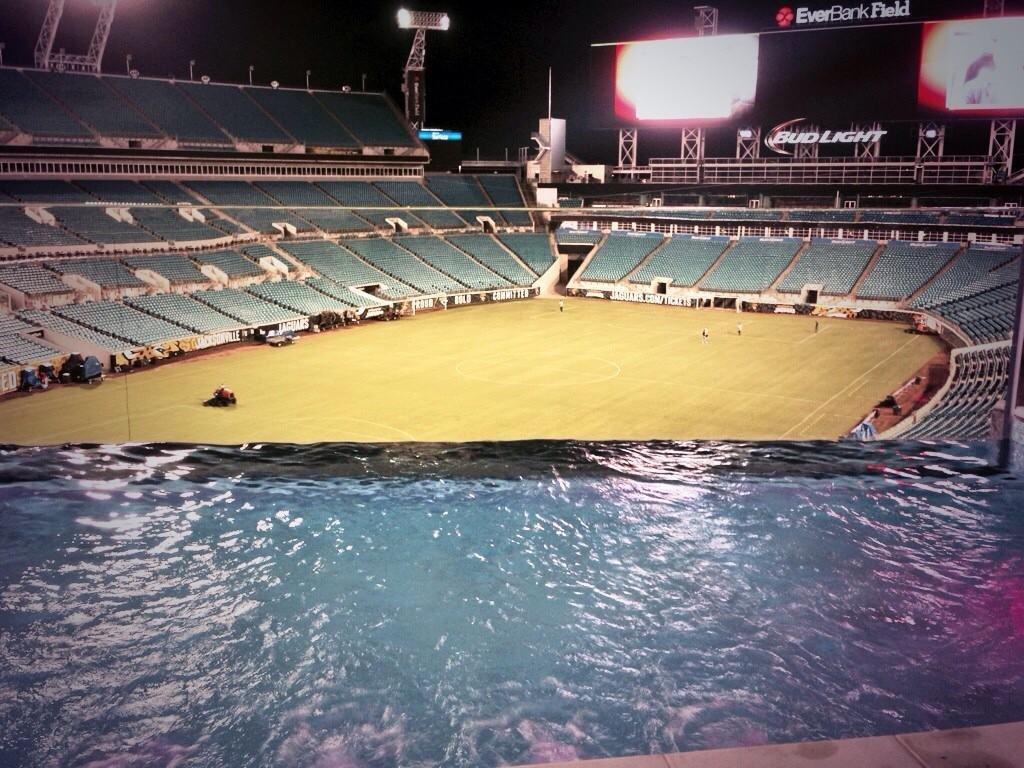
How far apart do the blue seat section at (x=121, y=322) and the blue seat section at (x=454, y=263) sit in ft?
79.1

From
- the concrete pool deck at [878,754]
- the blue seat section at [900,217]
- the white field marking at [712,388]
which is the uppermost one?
the blue seat section at [900,217]

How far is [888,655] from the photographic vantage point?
15.3 ft

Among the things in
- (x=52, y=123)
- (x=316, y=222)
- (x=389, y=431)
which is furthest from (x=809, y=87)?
(x=52, y=123)

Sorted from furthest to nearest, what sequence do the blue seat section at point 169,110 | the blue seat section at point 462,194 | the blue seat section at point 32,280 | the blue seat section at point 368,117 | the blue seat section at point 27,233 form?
1. the blue seat section at point 462,194
2. the blue seat section at point 368,117
3. the blue seat section at point 169,110
4. the blue seat section at point 27,233
5. the blue seat section at point 32,280

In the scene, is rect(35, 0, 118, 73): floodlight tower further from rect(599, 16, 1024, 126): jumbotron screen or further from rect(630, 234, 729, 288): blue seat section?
rect(630, 234, 729, 288): blue seat section

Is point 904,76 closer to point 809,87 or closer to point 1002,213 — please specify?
point 809,87

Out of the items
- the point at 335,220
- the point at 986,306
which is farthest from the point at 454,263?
the point at 986,306

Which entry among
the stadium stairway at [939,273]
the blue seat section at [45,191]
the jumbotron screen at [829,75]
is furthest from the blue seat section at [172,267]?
the stadium stairway at [939,273]

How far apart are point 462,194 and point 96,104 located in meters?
29.3

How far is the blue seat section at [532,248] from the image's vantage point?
66.2m

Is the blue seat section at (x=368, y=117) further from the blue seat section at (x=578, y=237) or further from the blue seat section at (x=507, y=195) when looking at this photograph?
the blue seat section at (x=578, y=237)

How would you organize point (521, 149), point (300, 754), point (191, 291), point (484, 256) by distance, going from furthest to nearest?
point (521, 149) → point (484, 256) → point (191, 291) → point (300, 754)

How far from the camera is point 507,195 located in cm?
7412

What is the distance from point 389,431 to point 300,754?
22.4 m
